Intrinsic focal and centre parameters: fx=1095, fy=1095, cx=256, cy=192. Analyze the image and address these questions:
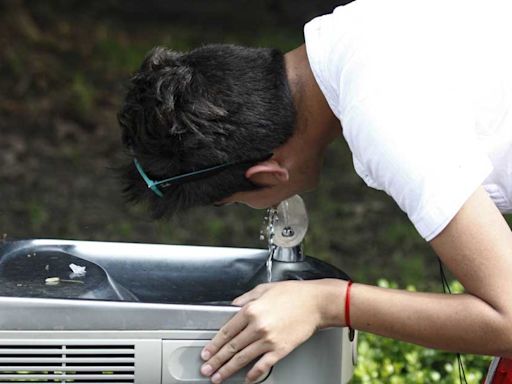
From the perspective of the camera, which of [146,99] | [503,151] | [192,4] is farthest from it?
[192,4]

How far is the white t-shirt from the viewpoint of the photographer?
1940 millimetres

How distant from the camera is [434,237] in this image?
1.97 metres

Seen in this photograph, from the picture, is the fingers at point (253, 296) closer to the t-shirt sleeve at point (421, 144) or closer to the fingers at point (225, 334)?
the fingers at point (225, 334)

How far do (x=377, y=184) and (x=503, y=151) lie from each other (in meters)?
0.26

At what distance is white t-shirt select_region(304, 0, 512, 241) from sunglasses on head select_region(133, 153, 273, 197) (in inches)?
9.2

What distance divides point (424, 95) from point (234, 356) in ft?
2.05

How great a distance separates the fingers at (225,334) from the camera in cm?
212

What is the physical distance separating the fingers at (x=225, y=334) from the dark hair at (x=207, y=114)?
317 millimetres

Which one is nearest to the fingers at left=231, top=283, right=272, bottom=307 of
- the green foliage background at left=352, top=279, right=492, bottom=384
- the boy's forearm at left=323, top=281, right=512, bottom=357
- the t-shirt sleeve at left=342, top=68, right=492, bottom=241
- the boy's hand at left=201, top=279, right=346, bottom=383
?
the boy's hand at left=201, top=279, right=346, bottom=383

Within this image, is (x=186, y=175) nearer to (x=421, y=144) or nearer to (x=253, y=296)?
(x=253, y=296)

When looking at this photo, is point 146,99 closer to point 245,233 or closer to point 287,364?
point 287,364

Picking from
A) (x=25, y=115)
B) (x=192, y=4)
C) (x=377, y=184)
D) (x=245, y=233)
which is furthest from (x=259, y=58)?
(x=192, y=4)

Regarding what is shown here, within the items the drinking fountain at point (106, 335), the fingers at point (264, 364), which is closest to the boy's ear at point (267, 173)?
the drinking fountain at point (106, 335)

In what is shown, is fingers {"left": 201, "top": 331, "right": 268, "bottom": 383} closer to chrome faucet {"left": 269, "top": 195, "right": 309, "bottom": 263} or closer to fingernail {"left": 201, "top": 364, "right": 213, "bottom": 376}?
fingernail {"left": 201, "top": 364, "right": 213, "bottom": 376}
